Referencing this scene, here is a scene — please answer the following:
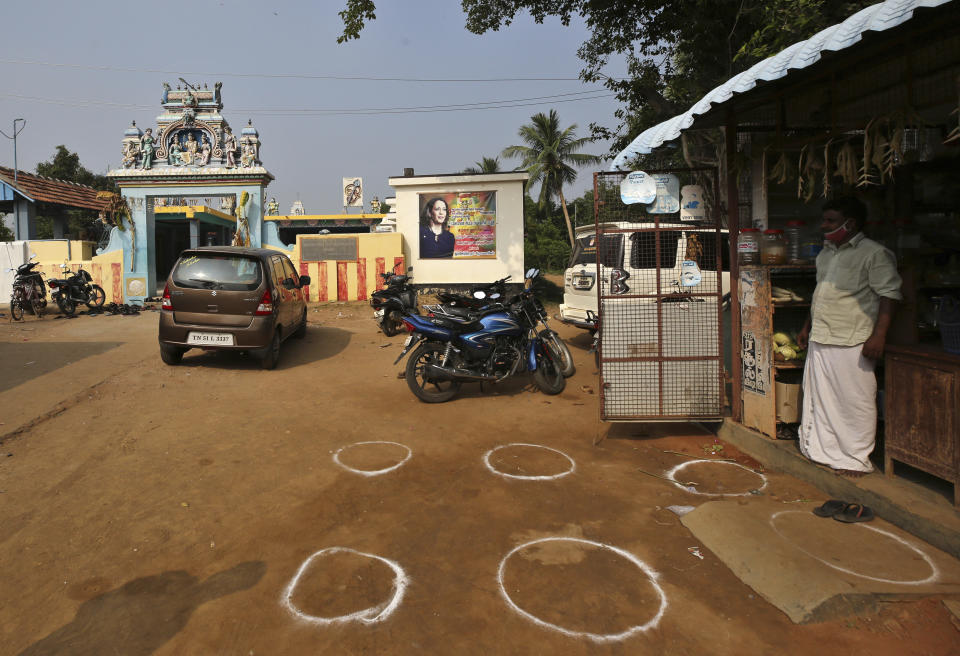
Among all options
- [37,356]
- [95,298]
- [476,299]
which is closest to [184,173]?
[95,298]

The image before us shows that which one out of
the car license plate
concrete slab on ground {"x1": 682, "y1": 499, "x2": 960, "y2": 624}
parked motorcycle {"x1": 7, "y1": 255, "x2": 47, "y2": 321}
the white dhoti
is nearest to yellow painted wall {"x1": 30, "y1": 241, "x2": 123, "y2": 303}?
parked motorcycle {"x1": 7, "y1": 255, "x2": 47, "y2": 321}

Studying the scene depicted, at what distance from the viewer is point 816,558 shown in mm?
2850

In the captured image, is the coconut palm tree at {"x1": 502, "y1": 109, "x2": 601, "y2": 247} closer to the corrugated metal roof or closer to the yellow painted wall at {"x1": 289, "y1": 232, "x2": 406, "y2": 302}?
the yellow painted wall at {"x1": 289, "y1": 232, "x2": 406, "y2": 302}

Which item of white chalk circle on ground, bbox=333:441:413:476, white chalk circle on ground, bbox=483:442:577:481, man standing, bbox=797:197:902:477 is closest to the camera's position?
man standing, bbox=797:197:902:477

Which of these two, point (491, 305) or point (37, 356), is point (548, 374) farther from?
point (37, 356)

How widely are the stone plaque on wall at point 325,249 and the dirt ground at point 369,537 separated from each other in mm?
9455

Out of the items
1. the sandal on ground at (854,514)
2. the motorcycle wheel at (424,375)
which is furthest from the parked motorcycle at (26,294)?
the sandal on ground at (854,514)

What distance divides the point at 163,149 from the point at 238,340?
13.8 m

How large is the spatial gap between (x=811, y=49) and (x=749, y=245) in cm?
167

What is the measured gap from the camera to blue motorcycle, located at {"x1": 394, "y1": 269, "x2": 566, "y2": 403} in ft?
20.0

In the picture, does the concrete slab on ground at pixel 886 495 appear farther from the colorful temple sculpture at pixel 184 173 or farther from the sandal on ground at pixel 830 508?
the colorful temple sculpture at pixel 184 173

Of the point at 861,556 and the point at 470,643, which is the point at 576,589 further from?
the point at 861,556

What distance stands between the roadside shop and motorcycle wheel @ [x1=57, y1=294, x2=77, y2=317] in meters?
14.2

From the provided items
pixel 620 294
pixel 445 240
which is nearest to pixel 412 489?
pixel 620 294
